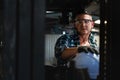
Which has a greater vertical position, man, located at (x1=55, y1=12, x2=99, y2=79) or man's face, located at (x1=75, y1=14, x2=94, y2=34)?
man's face, located at (x1=75, y1=14, x2=94, y2=34)

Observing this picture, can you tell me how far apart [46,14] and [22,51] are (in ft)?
0.81

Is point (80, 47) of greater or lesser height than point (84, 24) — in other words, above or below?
below

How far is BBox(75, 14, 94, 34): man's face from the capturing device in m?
2.79

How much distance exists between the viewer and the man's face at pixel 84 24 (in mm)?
2795

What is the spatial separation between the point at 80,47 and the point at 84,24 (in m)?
0.15

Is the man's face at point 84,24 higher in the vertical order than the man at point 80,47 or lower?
higher

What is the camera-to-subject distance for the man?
8.89 feet

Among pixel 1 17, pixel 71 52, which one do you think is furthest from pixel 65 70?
pixel 1 17

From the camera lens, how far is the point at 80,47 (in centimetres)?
280

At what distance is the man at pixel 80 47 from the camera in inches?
107
